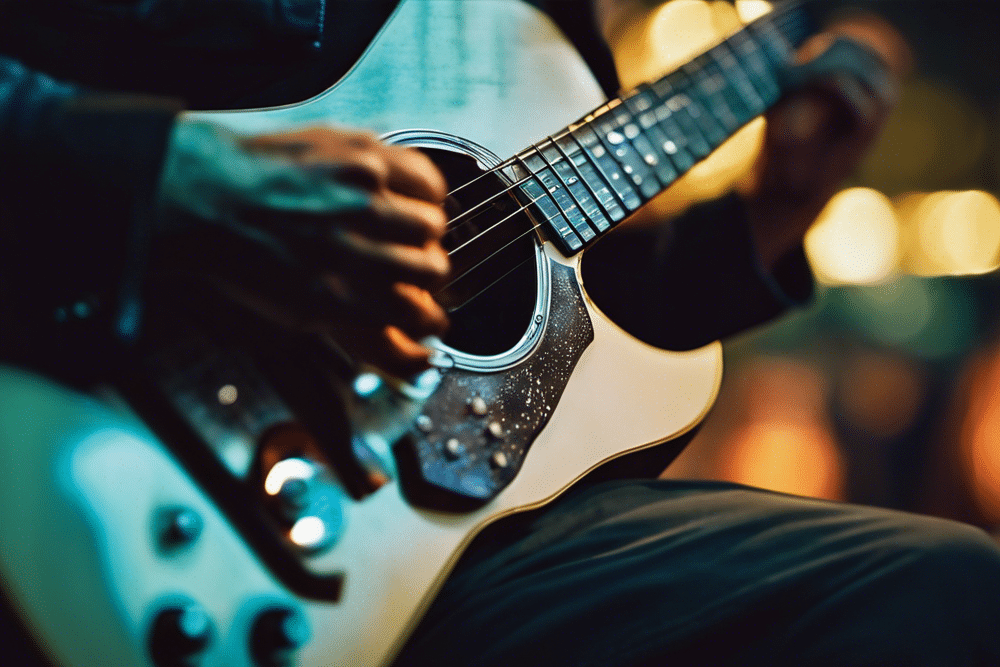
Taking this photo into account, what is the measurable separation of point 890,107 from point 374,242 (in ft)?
2.85

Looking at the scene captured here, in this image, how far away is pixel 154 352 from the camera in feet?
1.14

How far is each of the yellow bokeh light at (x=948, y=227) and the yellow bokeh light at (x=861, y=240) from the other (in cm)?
6

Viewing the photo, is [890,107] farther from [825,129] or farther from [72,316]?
[72,316]


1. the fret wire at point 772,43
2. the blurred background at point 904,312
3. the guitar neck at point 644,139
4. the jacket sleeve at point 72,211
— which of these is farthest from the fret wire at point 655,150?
the blurred background at point 904,312

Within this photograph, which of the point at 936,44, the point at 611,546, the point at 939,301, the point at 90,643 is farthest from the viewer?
the point at 939,301

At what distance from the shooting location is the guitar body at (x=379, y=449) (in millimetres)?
320

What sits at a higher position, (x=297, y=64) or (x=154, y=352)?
(x=297, y=64)

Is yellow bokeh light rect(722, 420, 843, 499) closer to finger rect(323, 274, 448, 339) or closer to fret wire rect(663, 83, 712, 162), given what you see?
fret wire rect(663, 83, 712, 162)

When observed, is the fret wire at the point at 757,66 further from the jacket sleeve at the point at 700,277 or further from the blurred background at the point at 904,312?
the blurred background at the point at 904,312

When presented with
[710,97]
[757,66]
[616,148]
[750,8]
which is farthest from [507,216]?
[750,8]

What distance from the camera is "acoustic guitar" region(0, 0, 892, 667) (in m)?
0.33

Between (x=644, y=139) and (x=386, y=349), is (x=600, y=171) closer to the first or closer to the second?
(x=644, y=139)

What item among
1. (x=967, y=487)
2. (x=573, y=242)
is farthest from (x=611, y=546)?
(x=967, y=487)

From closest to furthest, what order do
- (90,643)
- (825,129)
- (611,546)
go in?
1. (90,643)
2. (611,546)
3. (825,129)
